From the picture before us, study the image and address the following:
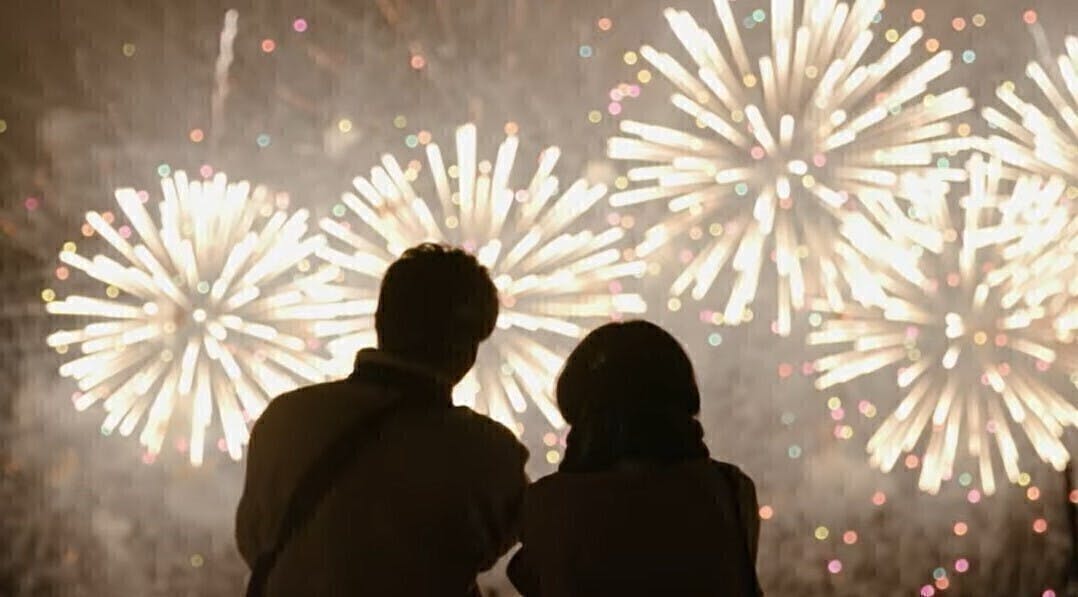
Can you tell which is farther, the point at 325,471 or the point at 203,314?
the point at 203,314

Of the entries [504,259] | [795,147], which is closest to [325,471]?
[504,259]

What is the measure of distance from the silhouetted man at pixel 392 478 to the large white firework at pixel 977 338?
1.72 meters

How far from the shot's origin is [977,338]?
3078mm

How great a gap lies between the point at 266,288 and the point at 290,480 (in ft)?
6.12

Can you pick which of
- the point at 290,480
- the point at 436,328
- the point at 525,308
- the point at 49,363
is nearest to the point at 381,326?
the point at 436,328

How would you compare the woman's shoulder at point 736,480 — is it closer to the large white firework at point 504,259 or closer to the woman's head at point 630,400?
the woman's head at point 630,400

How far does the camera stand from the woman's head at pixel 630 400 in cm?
154

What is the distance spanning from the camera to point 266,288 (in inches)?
128

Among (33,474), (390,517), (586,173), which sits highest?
(586,173)

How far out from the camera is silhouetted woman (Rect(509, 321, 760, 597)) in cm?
149

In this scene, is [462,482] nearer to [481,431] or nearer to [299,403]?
[481,431]

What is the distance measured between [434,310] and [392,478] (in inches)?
8.5

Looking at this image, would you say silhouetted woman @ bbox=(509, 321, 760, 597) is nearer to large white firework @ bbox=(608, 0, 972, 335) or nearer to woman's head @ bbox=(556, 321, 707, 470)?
woman's head @ bbox=(556, 321, 707, 470)

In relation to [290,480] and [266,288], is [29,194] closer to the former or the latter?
[266,288]
